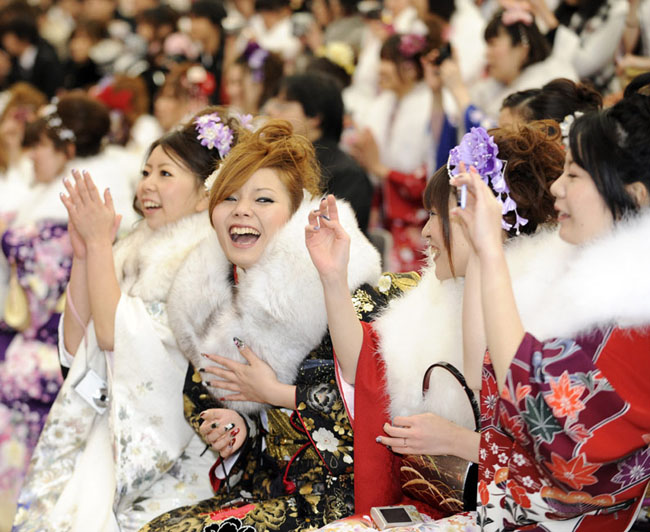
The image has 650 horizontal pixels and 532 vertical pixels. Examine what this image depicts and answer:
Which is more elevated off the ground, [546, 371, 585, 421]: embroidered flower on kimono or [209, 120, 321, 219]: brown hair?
[209, 120, 321, 219]: brown hair

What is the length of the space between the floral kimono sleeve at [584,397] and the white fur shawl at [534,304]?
44mm

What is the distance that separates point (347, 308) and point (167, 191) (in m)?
0.95

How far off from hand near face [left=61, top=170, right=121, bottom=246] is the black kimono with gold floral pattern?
722 millimetres

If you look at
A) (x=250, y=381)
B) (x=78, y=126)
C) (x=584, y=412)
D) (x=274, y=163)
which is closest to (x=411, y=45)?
(x=78, y=126)

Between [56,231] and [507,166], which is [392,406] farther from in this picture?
[56,231]

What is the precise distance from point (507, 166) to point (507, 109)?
2.33 feet

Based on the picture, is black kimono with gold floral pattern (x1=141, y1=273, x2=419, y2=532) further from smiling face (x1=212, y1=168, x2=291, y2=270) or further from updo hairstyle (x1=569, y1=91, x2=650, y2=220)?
updo hairstyle (x1=569, y1=91, x2=650, y2=220)

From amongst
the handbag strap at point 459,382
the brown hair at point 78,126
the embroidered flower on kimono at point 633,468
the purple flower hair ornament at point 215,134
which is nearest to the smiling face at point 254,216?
the purple flower hair ornament at point 215,134

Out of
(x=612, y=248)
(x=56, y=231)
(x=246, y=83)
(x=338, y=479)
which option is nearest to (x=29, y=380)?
(x=56, y=231)

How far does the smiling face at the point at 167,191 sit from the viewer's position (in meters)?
2.55

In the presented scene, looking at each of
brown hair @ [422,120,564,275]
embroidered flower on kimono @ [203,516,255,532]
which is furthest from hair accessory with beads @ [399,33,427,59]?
embroidered flower on kimono @ [203,516,255,532]

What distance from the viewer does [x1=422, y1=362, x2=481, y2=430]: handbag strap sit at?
5.74 ft

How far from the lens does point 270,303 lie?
6.61 feet

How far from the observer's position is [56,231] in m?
3.20
